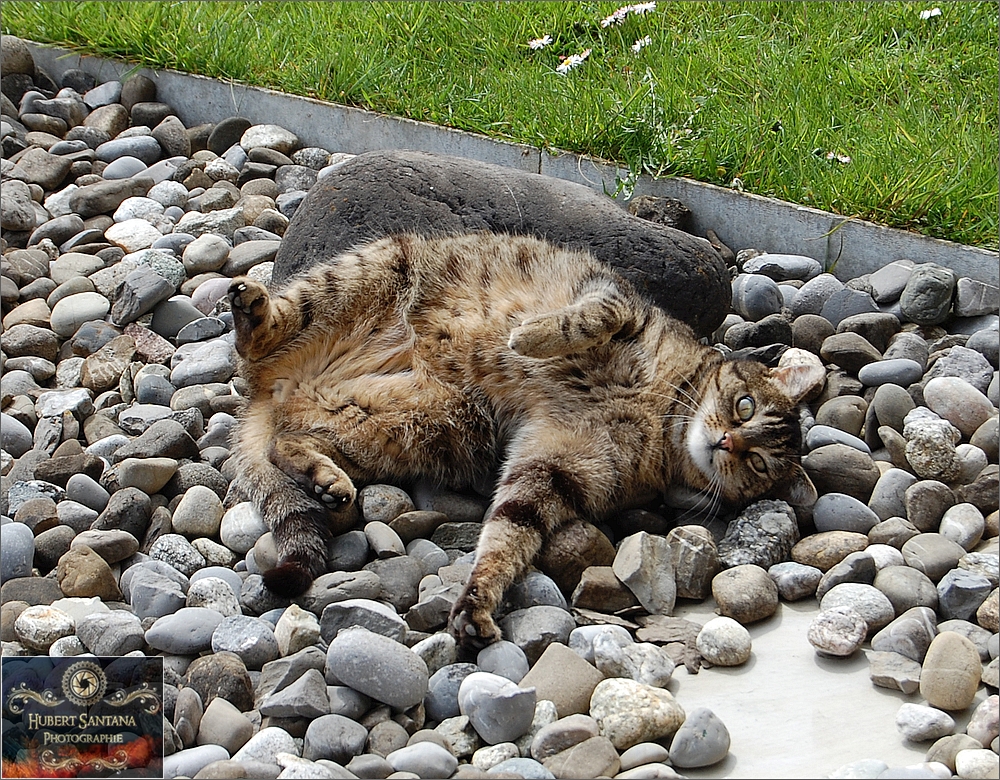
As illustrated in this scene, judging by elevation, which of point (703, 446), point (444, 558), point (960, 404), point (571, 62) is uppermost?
point (571, 62)

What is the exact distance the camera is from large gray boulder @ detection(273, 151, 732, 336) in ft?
14.4

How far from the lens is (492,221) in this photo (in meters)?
4.58

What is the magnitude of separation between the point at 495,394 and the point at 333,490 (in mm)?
791

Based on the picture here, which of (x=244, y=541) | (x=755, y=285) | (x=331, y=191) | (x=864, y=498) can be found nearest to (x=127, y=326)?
(x=331, y=191)

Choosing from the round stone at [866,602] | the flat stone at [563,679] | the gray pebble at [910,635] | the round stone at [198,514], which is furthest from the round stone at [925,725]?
the round stone at [198,514]

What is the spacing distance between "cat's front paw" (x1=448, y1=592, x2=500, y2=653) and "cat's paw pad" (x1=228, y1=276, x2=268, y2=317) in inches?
55.7

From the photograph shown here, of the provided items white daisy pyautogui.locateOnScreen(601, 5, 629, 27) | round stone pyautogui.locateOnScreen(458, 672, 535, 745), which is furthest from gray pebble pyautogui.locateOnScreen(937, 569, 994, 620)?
white daisy pyautogui.locateOnScreen(601, 5, 629, 27)

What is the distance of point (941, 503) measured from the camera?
347 cm

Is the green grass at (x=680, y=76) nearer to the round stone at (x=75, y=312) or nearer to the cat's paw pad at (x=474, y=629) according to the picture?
the round stone at (x=75, y=312)

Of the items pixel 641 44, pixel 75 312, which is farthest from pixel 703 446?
pixel 641 44

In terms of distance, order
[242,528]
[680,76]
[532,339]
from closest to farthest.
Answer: [242,528]
[532,339]
[680,76]

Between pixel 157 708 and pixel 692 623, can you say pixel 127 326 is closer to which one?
pixel 157 708

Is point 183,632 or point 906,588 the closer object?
point 183,632

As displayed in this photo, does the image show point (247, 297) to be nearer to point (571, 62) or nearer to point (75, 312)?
point (75, 312)
